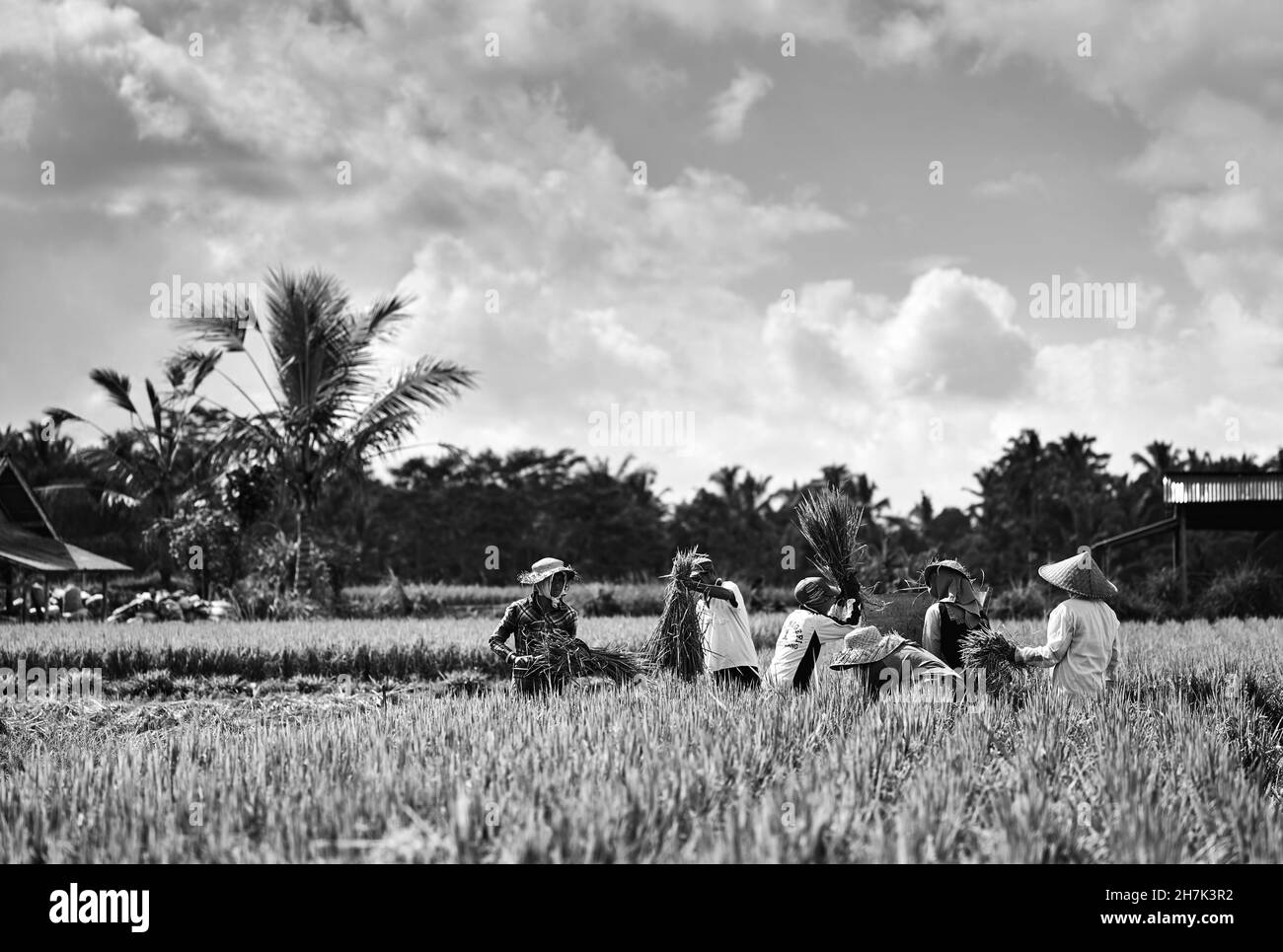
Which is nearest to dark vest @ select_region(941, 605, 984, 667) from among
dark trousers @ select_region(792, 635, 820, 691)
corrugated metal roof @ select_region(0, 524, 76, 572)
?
dark trousers @ select_region(792, 635, 820, 691)

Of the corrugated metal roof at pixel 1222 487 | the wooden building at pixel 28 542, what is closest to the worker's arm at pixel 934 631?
the corrugated metal roof at pixel 1222 487

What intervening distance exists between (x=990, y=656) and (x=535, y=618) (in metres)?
2.53

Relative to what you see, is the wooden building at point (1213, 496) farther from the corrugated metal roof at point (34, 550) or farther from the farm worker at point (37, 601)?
the farm worker at point (37, 601)

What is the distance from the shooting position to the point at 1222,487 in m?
15.8

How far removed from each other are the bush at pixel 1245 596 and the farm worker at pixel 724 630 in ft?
42.1

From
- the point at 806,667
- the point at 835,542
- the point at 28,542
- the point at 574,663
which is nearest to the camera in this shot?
the point at 806,667

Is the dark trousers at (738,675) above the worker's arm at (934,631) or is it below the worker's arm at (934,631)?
below

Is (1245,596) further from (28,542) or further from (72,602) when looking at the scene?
(72,602)

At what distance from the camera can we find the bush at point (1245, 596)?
15805mm

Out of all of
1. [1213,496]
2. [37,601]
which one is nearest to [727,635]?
[1213,496]

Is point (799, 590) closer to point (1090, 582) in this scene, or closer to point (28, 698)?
point (1090, 582)

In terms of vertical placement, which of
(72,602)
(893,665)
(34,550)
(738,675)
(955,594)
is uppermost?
(34,550)

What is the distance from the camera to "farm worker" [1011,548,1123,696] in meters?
4.78

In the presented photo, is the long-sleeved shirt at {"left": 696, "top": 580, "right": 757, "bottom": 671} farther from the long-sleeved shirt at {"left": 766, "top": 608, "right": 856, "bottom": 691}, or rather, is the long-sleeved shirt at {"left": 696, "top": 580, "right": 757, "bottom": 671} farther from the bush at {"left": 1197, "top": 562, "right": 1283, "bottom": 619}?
the bush at {"left": 1197, "top": 562, "right": 1283, "bottom": 619}
